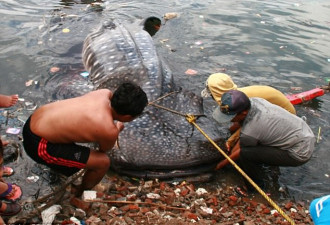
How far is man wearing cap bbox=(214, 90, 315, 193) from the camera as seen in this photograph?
179 inches

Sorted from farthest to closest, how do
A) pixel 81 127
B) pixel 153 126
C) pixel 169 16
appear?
pixel 169 16
pixel 153 126
pixel 81 127

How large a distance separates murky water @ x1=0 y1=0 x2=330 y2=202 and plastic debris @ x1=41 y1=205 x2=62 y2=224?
3142 millimetres

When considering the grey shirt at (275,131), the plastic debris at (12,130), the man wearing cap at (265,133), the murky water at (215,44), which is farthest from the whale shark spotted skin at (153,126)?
the plastic debris at (12,130)

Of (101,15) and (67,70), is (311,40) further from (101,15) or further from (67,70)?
(67,70)

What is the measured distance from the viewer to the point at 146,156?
4.69 metres

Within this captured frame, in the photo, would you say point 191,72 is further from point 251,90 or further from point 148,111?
point 148,111

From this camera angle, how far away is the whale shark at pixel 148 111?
4.75m

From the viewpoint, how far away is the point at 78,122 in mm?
3582

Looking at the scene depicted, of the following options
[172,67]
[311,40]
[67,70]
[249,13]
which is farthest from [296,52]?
[67,70]

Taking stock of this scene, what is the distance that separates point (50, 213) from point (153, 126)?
1944 mm

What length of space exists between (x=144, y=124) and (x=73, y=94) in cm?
217

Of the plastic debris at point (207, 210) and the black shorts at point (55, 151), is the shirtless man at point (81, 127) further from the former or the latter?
the plastic debris at point (207, 210)

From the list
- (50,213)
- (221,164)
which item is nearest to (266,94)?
(221,164)

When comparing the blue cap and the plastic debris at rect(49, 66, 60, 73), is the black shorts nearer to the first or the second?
the blue cap
